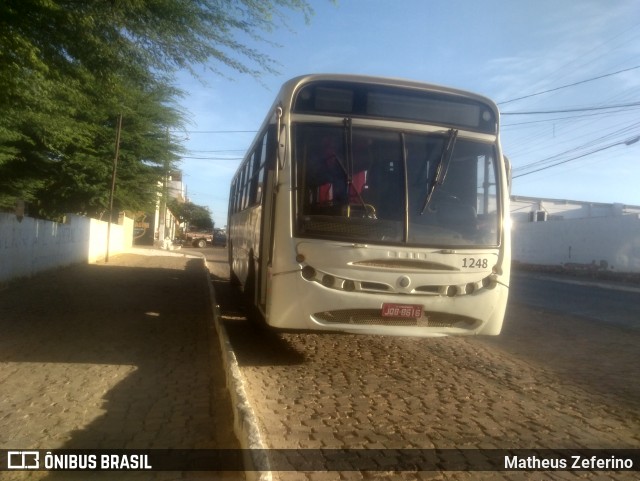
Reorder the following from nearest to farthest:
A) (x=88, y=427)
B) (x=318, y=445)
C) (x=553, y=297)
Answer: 1. (x=318, y=445)
2. (x=88, y=427)
3. (x=553, y=297)

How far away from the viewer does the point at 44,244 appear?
1636cm

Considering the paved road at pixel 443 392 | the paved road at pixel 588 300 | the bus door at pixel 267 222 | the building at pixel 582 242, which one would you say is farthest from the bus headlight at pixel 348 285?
the building at pixel 582 242

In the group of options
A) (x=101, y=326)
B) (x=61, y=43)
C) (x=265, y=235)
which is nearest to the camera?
(x=265, y=235)

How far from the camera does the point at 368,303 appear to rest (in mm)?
6359

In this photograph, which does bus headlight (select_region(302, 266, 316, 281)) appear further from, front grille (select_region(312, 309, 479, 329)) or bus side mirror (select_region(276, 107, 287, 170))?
bus side mirror (select_region(276, 107, 287, 170))

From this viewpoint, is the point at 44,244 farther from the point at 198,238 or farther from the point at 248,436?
the point at 198,238

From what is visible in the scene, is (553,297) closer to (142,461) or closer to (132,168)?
(142,461)

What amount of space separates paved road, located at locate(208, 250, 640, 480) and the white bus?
655mm

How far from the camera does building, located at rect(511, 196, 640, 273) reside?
30.8 metres

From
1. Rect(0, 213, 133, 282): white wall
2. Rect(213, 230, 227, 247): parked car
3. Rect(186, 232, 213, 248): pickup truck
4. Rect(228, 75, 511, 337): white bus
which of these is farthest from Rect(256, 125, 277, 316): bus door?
Rect(213, 230, 227, 247): parked car

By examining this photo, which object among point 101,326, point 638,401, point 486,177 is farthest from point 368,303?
point 101,326

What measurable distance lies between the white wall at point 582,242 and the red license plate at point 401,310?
1100 inches

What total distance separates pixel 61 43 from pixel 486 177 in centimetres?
542

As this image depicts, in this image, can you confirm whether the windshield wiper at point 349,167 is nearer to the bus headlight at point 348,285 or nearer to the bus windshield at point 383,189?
the bus windshield at point 383,189
